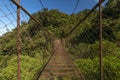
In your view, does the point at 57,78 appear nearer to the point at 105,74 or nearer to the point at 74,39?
the point at 105,74

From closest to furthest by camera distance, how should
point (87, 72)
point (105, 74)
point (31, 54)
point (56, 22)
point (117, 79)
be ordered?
point (117, 79) → point (105, 74) → point (87, 72) → point (31, 54) → point (56, 22)

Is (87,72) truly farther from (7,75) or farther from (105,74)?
(7,75)

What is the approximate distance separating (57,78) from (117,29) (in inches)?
271

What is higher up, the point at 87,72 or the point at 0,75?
the point at 87,72

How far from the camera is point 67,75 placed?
15.6 feet

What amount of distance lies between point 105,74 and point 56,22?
3016 centimetres

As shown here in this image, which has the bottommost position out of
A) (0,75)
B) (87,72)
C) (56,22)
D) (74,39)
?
(0,75)

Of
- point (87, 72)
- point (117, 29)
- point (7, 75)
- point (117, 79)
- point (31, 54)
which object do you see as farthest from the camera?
point (31, 54)

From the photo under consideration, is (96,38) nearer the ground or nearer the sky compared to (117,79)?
nearer the sky

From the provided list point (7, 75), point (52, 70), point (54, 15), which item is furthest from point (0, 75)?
point (54, 15)

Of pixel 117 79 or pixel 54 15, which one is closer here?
pixel 117 79

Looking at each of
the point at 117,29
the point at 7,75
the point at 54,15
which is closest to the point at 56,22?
the point at 54,15

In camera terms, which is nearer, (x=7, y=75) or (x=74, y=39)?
(x=7, y=75)

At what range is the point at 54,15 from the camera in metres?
37.9
